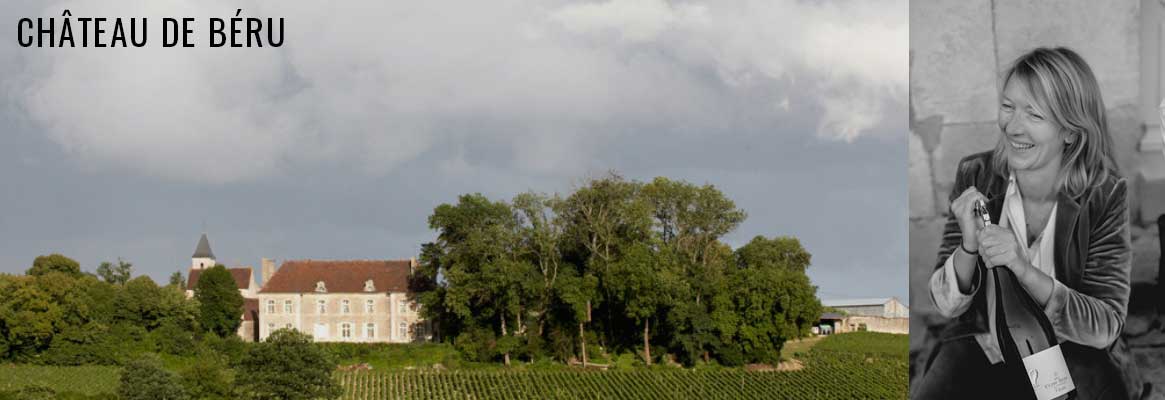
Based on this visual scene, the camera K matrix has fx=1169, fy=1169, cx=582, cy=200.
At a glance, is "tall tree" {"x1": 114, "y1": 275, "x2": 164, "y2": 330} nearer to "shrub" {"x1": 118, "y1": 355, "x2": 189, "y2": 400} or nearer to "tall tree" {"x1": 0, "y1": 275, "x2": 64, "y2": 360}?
"tall tree" {"x1": 0, "y1": 275, "x2": 64, "y2": 360}

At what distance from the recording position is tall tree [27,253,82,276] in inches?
1636

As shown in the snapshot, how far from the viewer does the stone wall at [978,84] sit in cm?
912

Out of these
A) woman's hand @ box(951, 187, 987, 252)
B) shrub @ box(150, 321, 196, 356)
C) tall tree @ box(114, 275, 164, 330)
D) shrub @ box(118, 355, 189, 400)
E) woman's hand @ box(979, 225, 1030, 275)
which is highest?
woman's hand @ box(951, 187, 987, 252)

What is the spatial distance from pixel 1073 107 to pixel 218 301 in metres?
38.5

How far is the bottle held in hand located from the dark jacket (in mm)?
74

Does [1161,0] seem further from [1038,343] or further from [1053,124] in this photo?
[1038,343]

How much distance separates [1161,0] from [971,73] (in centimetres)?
153

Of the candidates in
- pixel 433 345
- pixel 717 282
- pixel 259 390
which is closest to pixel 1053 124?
pixel 259 390

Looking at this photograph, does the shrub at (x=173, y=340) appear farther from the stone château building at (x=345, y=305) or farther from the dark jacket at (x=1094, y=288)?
the dark jacket at (x=1094, y=288)

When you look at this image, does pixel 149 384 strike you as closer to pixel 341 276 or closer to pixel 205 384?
pixel 205 384

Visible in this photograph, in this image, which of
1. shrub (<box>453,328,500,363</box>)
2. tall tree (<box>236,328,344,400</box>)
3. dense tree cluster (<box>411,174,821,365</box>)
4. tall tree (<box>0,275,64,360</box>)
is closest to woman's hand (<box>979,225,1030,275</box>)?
tall tree (<box>236,328,344,400</box>)

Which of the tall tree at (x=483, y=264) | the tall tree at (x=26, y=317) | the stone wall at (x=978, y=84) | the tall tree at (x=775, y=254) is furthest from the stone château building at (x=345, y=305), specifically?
the stone wall at (x=978, y=84)

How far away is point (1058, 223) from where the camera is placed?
927 centimetres

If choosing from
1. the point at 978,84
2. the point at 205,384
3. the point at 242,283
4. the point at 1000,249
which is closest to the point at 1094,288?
the point at 1000,249
